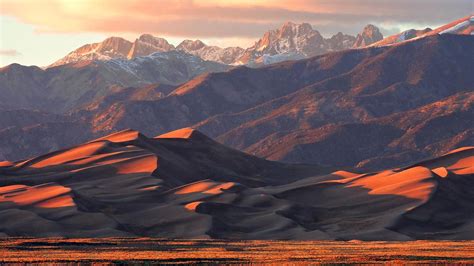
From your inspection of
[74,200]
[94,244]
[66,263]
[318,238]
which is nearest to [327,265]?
[66,263]

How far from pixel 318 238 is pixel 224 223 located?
22340 millimetres

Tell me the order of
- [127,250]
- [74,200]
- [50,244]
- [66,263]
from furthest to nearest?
[74,200]
[50,244]
[127,250]
[66,263]

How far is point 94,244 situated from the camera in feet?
436

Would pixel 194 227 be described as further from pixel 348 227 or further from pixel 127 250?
pixel 127 250

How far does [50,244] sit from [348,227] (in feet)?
213

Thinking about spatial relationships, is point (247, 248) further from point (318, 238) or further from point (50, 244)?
point (318, 238)

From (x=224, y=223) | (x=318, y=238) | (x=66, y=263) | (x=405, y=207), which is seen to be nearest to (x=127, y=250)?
(x=66, y=263)

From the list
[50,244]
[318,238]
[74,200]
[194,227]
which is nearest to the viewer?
[50,244]

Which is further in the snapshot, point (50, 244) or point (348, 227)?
point (348, 227)

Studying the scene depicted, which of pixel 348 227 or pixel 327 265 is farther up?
pixel 327 265

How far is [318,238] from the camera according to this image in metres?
166

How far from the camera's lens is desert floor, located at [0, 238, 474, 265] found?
103938mm

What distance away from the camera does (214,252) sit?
119062 millimetres

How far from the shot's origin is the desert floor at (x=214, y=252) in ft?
341
